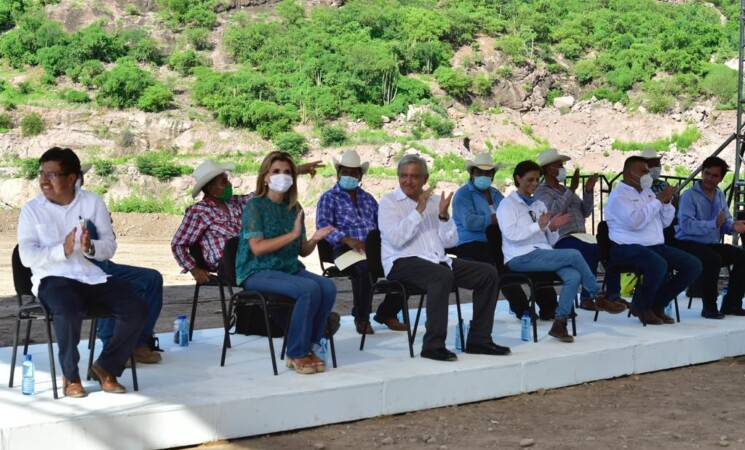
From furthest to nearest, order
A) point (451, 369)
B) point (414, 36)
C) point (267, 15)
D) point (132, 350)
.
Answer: point (267, 15)
point (414, 36)
point (451, 369)
point (132, 350)

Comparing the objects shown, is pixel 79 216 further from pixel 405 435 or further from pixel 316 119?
pixel 316 119

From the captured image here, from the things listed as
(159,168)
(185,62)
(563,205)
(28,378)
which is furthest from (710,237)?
(185,62)

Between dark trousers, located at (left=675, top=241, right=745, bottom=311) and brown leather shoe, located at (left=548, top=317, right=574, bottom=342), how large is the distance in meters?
1.89

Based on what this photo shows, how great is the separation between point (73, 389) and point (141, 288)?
3.43 ft

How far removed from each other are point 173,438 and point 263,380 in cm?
88

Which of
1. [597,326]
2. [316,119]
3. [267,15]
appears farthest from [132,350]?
[267,15]

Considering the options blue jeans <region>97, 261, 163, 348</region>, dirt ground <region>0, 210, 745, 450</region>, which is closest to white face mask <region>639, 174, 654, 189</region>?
dirt ground <region>0, 210, 745, 450</region>

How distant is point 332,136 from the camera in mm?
58031

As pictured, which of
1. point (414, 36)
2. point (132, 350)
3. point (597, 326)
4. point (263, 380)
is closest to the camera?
point (132, 350)

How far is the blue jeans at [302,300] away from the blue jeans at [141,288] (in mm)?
545

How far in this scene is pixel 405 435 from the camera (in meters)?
5.64

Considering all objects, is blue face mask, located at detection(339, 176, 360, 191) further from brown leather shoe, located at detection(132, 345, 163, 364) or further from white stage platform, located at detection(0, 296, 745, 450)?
brown leather shoe, located at detection(132, 345, 163, 364)

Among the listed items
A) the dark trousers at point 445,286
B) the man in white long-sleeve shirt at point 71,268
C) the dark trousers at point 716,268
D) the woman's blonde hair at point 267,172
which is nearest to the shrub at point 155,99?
the dark trousers at point 716,268

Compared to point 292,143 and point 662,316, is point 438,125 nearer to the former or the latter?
point 292,143
